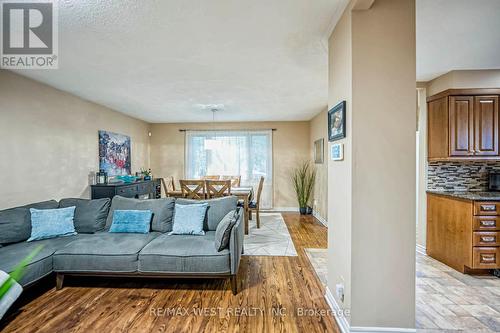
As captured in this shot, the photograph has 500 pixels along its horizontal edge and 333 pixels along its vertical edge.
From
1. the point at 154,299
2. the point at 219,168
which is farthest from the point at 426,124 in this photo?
the point at 219,168

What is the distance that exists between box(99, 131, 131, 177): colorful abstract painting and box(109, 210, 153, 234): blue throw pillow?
2.14 metres

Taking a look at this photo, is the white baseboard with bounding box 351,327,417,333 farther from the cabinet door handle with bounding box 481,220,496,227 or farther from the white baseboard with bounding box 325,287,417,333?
the cabinet door handle with bounding box 481,220,496,227

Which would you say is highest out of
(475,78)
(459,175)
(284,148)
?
(475,78)

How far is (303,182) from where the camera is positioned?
656 cm

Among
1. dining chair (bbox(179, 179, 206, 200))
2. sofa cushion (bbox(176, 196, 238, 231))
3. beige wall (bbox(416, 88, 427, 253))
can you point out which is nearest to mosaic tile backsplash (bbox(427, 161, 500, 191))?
beige wall (bbox(416, 88, 427, 253))

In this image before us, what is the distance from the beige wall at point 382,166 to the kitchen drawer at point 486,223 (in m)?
1.74

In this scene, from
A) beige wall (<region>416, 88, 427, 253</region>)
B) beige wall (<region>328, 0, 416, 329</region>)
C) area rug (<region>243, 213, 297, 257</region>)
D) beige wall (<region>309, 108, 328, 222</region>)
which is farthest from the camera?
beige wall (<region>309, 108, 328, 222</region>)

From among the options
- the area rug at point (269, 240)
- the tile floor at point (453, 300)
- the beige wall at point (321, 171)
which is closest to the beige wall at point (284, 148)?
the beige wall at point (321, 171)

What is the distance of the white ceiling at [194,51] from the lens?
1.94 m

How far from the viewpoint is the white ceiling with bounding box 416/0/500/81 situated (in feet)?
6.34

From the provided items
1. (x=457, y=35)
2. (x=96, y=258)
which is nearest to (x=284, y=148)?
(x=457, y=35)

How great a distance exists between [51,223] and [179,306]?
75.4 inches

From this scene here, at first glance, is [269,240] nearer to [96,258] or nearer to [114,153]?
[96,258]

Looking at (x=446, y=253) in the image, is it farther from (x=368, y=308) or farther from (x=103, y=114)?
(x=103, y=114)
